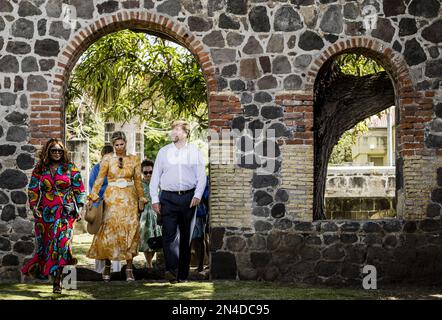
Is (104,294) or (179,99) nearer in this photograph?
(104,294)

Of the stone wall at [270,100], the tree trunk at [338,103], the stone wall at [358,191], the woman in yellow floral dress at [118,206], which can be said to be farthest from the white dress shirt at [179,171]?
the stone wall at [358,191]

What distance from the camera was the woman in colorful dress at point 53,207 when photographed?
764cm

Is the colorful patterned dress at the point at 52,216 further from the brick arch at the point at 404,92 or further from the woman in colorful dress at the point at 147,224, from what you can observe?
the brick arch at the point at 404,92

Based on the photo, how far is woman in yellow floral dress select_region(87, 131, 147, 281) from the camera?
345 inches

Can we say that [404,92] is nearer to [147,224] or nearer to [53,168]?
[147,224]

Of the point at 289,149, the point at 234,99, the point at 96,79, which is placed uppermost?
the point at 96,79

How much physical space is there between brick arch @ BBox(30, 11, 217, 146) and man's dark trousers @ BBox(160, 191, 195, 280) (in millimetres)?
1629

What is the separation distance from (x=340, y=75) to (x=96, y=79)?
15.0ft

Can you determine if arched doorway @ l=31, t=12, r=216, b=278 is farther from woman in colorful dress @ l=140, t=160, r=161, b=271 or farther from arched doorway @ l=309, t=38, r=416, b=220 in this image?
arched doorway @ l=309, t=38, r=416, b=220

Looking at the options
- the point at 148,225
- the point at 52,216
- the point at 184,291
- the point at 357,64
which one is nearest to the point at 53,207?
the point at 52,216

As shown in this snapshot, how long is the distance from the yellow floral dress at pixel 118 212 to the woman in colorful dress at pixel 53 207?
0.97 meters

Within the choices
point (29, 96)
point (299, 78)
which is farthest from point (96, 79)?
→ point (299, 78)

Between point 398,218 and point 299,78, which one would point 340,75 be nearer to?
point 299,78

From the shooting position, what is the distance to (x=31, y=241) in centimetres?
914
